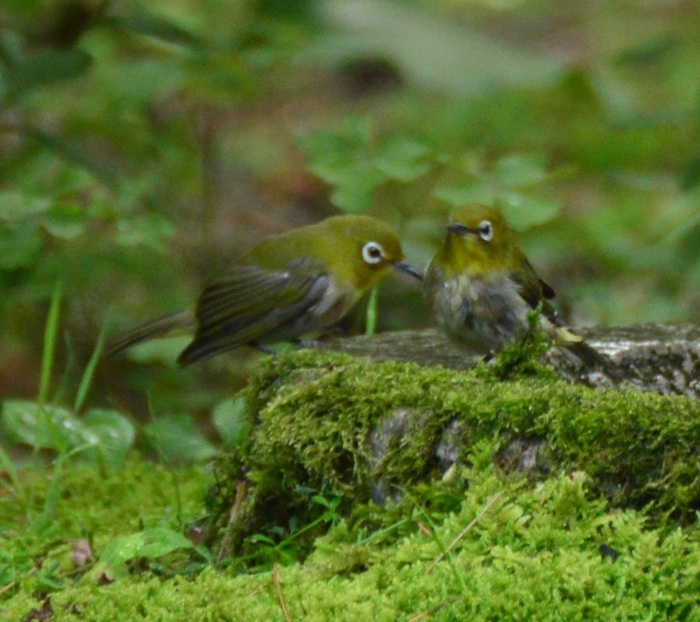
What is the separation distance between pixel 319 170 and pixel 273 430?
2.49 m

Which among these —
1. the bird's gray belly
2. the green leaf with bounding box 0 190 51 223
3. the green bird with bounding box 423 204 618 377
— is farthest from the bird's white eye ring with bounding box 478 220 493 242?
the green leaf with bounding box 0 190 51 223

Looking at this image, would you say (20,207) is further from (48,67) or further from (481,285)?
(481,285)

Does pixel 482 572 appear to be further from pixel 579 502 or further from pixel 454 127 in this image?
pixel 454 127

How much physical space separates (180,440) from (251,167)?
23.2ft

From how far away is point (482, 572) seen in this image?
226 centimetres

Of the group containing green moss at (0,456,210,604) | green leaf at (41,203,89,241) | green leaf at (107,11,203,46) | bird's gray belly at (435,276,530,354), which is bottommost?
green moss at (0,456,210,604)

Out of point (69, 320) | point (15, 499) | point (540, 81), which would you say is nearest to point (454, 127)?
point (69, 320)

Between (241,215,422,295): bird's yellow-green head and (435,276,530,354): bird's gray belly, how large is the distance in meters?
1.08

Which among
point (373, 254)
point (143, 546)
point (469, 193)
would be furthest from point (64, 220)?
point (143, 546)

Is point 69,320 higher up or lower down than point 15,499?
lower down

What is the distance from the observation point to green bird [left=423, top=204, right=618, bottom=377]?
3828mm

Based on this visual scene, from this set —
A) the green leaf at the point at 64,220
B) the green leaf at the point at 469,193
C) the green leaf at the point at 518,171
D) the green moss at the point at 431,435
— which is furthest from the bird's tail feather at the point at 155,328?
the green moss at the point at 431,435

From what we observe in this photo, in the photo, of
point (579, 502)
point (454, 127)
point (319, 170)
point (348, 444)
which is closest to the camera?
point (579, 502)

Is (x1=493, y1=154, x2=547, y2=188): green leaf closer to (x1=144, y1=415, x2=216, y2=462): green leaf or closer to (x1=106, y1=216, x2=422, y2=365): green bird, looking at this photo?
(x1=106, y1=216, x2=422, y2=365): green bird
